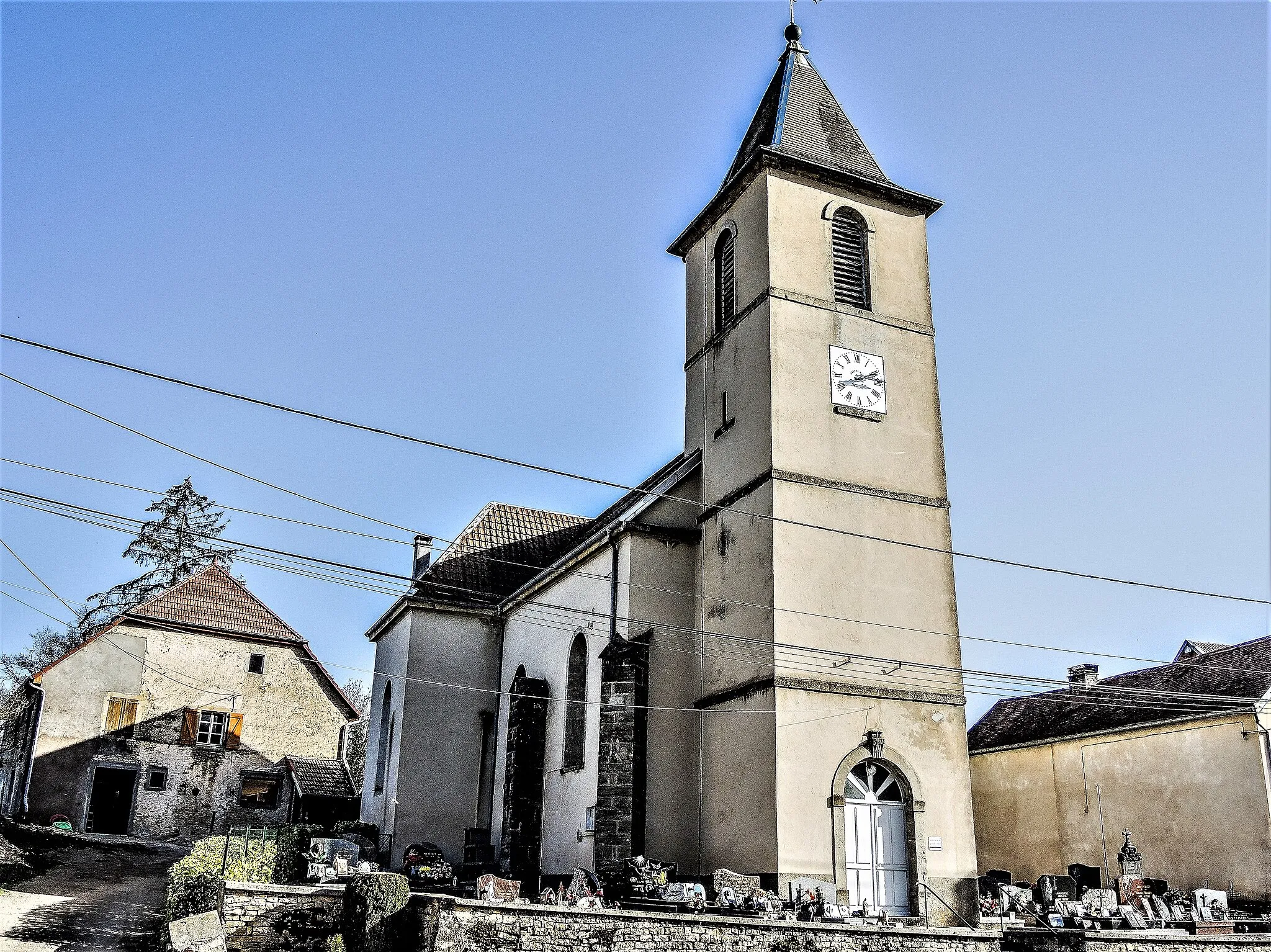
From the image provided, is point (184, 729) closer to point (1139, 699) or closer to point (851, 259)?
point (851, 259)

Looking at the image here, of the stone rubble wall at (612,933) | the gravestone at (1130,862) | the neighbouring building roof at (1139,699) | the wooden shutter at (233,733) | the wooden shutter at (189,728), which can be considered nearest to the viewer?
the stone rubble wall at (612,933)

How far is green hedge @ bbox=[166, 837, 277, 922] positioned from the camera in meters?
18.5

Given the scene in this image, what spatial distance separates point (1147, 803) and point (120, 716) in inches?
1260

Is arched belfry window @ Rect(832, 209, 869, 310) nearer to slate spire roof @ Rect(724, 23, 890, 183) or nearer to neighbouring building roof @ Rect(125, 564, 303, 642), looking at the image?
slate spire roof @ Rect(724, 23, 890, 183)

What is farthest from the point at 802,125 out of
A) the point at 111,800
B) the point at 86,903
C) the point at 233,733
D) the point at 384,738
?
the point at 111,800

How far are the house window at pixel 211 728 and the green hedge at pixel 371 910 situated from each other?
979 inches

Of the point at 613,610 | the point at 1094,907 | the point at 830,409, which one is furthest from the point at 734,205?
the point at 1094,907

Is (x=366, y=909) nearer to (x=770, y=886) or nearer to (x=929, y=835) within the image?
(x=770, y=886)

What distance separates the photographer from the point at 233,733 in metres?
38.2

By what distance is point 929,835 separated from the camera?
20219 mm

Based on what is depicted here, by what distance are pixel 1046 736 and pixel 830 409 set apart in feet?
50.8

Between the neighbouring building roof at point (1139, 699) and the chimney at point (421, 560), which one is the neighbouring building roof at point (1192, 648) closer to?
the neighbouring building roof at point (1139, 699)

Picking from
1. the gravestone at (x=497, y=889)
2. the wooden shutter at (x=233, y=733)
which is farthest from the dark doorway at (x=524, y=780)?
the wooden shutter at (x=233, y=733)

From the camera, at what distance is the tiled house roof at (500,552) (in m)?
33.1
